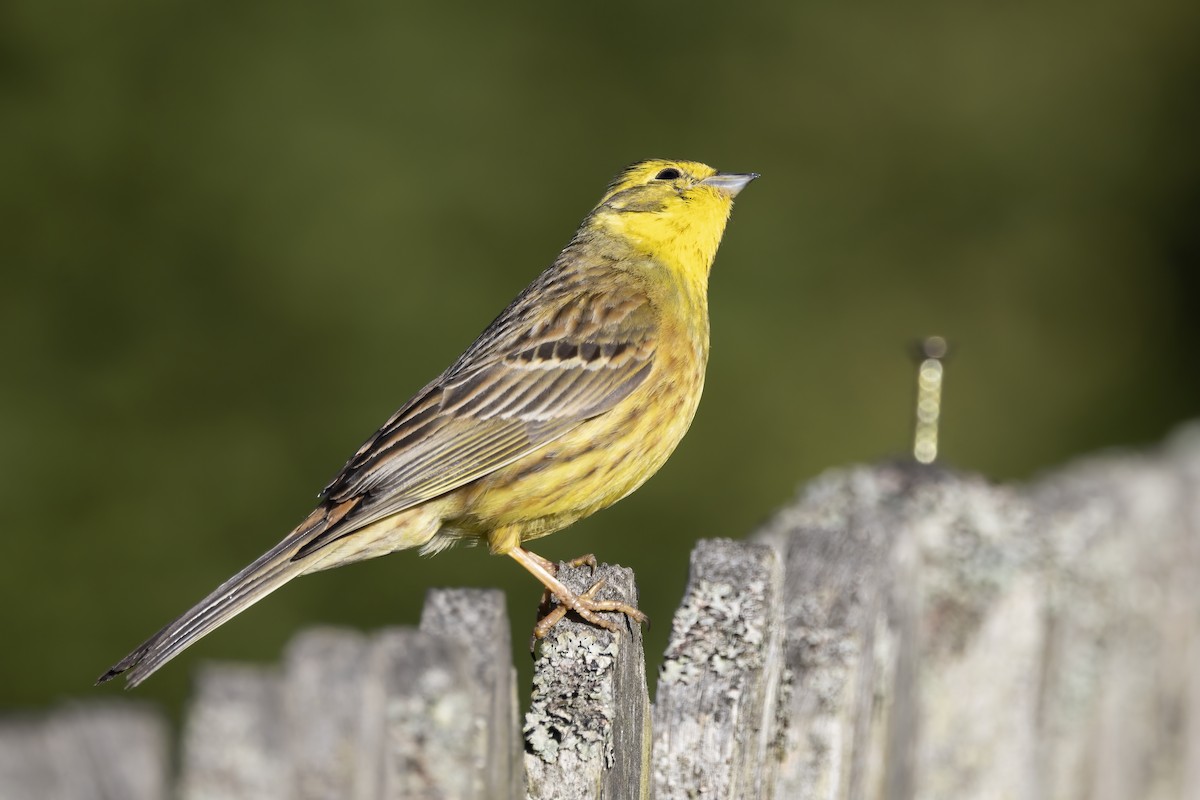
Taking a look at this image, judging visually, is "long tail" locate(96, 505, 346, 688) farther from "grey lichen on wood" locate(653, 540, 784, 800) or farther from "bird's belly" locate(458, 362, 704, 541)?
"grey lichen on wood" locate(653, 540, 784, 800)

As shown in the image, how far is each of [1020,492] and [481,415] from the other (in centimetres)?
147

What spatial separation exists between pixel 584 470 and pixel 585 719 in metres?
1.53

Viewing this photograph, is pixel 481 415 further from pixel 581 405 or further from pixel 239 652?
pixel 239 652

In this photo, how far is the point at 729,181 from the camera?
4582mm

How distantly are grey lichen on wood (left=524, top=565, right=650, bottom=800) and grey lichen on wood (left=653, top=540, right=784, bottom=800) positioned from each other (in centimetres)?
13

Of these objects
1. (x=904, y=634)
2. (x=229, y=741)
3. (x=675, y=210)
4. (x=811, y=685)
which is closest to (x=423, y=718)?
(x=229, y=741)

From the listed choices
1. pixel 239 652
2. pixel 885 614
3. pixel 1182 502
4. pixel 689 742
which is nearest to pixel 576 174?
pixel 239 652

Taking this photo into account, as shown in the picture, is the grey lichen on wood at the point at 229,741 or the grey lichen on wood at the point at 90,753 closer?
the grey lichen on wood at the point at 90,753

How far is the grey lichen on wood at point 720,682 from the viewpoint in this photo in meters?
2.66

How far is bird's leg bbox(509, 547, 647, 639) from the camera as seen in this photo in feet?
9.37

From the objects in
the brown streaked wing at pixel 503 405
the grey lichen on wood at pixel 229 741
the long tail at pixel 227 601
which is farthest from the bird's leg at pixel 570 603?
the grey lichen on wood at pixel 229 741

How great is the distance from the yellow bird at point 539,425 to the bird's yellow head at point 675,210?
12mm

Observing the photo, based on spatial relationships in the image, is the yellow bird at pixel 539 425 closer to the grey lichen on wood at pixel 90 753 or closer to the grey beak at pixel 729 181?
the grey beak at pixel 729 181

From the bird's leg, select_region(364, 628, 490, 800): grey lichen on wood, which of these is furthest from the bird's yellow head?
select_region(364, 628, 490, 800): grey lichen on wood
